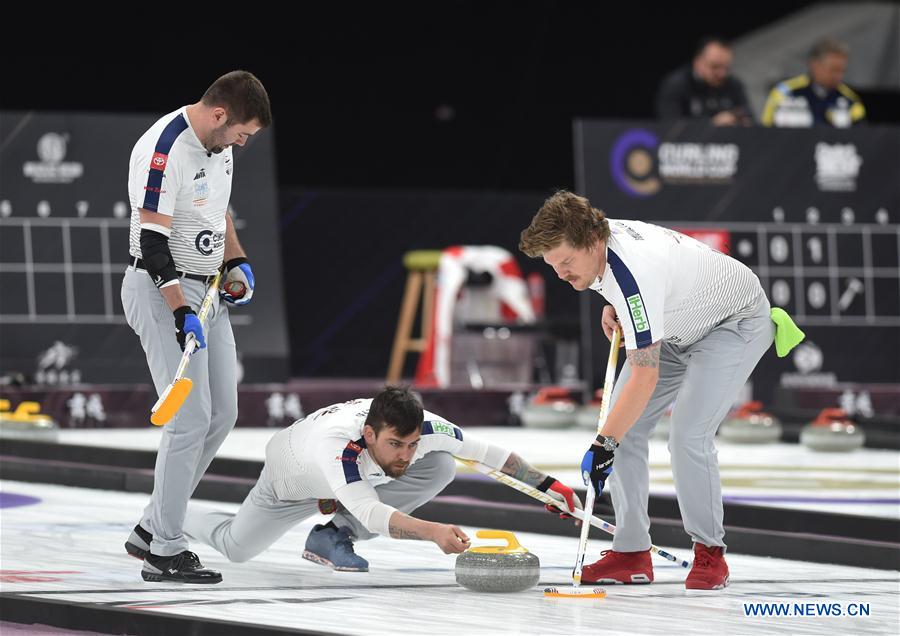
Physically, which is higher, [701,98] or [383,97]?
[383,97]

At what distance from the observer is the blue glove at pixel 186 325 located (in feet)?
12.8

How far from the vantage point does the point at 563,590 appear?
386 centimetres

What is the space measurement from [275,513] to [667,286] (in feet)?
4.19

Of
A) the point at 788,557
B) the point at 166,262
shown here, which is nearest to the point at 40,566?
the point at 166,262

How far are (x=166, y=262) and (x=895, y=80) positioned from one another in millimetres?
9776

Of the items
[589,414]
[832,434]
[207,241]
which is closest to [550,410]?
[589,414]

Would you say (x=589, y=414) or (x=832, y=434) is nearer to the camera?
(x=832, y=434)

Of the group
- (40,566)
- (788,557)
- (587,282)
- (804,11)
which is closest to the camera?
(587,282)

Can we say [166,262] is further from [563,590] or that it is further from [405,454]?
[563,590]

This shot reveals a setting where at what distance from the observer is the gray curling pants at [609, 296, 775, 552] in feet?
13.1

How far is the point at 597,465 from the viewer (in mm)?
3818

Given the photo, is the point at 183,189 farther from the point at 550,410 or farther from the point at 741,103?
the point at 741,103

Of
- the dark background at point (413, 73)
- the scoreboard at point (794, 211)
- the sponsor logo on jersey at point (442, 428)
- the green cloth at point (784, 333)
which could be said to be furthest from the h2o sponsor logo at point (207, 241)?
the dark background at point (413, 73)

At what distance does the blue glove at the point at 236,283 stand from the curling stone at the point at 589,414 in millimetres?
4389
